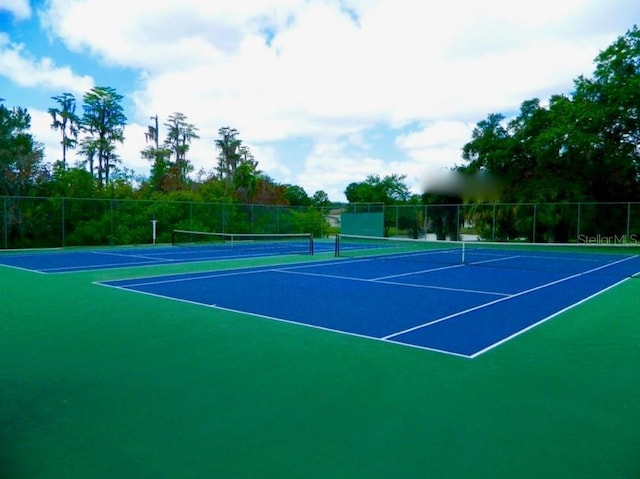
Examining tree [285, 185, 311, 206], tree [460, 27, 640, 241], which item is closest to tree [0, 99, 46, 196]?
tree [460, 27, 640, 241]

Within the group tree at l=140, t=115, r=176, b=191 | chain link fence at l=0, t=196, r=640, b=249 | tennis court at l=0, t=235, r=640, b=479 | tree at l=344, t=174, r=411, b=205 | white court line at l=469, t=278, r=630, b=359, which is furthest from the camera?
tree at l=344, t=174, r=411, b=205

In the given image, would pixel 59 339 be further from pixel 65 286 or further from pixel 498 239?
pixel 498 239

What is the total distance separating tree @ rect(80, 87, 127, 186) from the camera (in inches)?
1564

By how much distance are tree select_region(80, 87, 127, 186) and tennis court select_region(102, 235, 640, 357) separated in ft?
107

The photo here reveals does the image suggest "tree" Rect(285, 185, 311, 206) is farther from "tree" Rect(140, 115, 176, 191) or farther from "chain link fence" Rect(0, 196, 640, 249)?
"chain link fence" Rect(0, 196, 640, 249)

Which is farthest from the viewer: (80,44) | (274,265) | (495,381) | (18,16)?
(80,44)

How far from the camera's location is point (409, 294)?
27.8 ft

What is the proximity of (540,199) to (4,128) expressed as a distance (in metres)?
27.2

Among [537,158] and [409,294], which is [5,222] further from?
[537,158]

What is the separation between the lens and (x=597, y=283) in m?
10.1

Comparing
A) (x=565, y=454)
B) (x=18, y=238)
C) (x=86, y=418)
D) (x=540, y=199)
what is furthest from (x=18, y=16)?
(x=540, y=199)

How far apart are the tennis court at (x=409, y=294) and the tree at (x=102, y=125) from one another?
32472 mm

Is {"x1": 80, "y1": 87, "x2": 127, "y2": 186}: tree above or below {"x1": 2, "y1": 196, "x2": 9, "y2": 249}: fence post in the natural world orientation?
above

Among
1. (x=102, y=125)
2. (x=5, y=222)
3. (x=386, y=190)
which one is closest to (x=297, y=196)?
(x=386, y=190)
